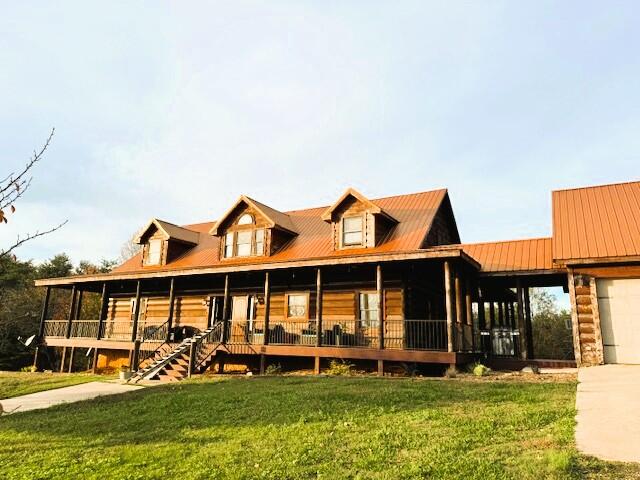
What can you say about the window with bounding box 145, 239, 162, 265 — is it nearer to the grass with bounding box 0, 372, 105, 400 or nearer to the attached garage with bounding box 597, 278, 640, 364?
the grass with bounding box 0, 372, 105, 400

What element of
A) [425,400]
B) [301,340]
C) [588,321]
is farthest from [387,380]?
[588,321]

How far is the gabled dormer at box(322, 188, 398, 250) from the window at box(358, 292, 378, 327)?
2240mm

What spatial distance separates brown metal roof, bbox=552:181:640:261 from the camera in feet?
51.9

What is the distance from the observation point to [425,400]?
10258mm

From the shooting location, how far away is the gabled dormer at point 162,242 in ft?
88.9

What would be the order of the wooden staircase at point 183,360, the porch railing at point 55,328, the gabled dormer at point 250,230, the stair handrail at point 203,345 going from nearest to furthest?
the wooden staircase at point 183,360
the stair handrail at point 203,345
the gabled dormer at point 250,230
the porch railing at point 55,328

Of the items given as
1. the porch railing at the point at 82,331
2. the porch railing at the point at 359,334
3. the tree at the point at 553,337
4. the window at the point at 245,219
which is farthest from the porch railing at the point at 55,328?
the tree at the point at 553,337

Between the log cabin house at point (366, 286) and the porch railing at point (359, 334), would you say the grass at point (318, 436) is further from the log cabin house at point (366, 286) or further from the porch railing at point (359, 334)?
the porch railing at point (359, 334)

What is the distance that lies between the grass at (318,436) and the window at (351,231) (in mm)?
9586

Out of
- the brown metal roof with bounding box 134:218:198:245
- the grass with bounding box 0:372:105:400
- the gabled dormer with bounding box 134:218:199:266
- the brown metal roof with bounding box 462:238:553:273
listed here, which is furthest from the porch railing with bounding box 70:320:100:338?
the brown metal roof with bounding box 462:238:553:273

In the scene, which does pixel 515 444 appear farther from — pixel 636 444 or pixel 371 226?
pixel 371 226

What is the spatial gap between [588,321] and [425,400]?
337 inches

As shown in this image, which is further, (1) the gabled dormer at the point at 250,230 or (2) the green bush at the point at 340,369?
(1) the gabled dormer at the point at 250,230

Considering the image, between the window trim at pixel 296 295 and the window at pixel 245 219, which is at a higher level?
the window at pixel 245 219
